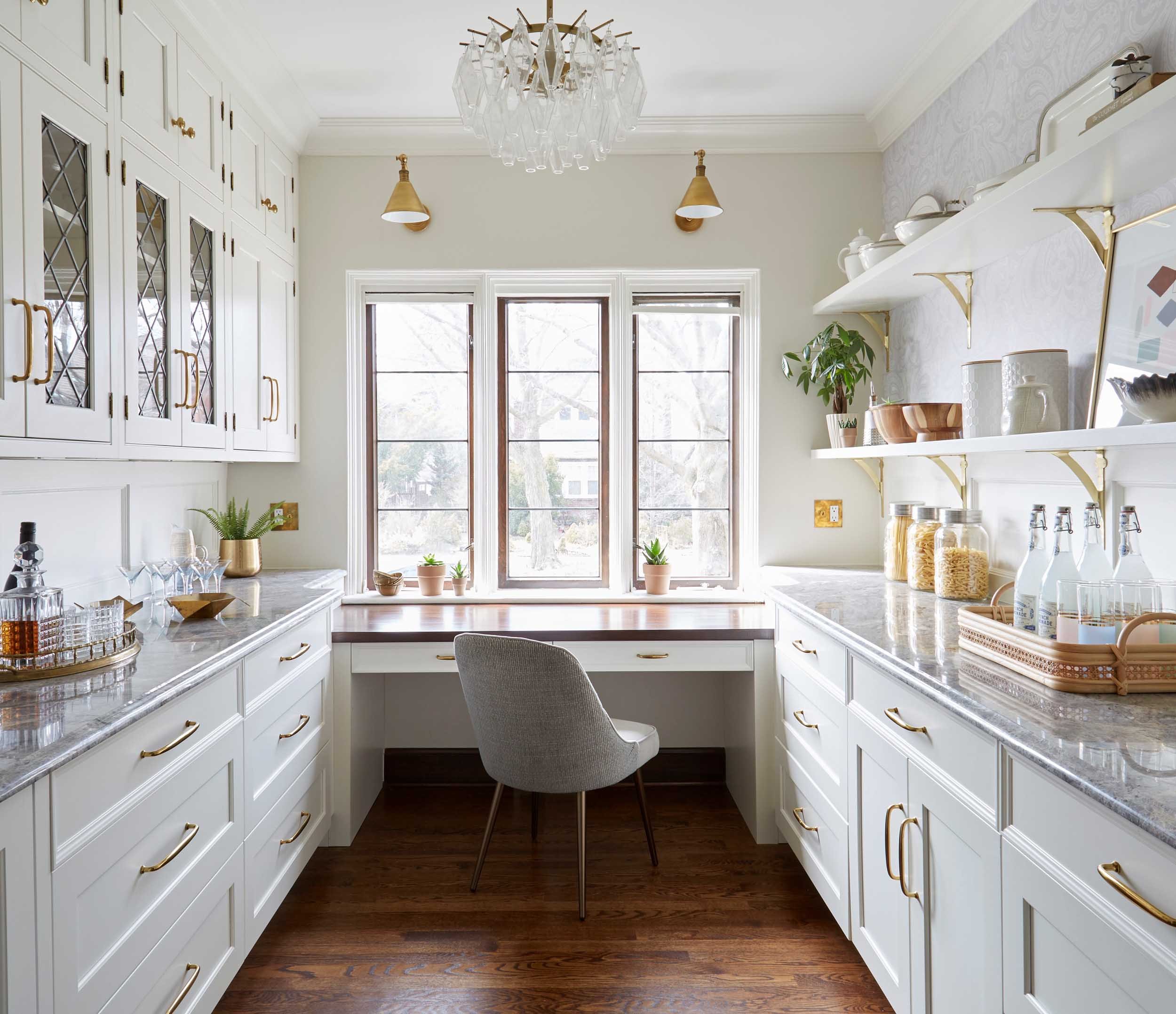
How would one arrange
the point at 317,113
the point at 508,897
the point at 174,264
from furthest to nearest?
the point at 317,113 → the point at 508,897 → the point at 174,264

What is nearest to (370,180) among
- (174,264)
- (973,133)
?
(174,264)

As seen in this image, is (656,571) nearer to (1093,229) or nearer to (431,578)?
(431,578)

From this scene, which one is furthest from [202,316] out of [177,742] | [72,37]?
[177,742]

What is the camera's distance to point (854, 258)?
2.74 meters

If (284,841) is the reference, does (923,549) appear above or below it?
above

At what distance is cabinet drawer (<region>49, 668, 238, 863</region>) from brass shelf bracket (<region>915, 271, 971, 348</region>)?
2242 millimetres

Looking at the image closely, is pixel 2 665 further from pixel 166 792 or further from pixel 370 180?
pixel 370 180

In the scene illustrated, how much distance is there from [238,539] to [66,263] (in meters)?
1.34

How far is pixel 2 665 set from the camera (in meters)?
1.43

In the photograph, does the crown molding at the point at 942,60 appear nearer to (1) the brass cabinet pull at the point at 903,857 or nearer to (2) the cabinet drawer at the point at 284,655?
(1) the brass cabinet pull at the point at 903,857

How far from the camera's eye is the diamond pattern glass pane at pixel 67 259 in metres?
1.59

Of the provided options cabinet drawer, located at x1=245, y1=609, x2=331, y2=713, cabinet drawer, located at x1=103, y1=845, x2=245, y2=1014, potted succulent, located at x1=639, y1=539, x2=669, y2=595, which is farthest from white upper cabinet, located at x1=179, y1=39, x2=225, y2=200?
potted succulent, located at x1=639, y1=539, x2=669, y2=595

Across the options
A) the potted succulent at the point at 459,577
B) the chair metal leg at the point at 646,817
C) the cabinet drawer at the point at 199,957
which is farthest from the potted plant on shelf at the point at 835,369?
the cabinet drawer at the point at 199,957

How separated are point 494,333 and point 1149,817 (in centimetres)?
270
